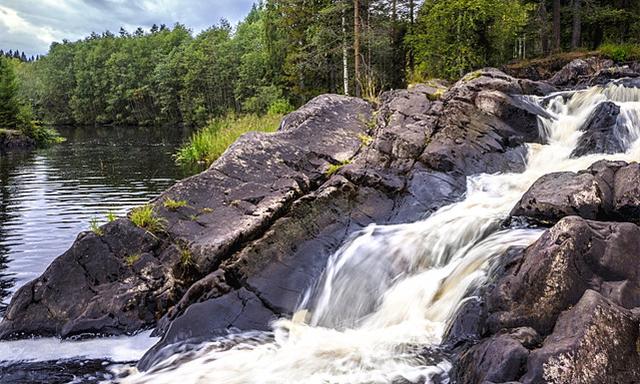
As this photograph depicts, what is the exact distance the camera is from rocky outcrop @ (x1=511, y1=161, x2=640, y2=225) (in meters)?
7.18

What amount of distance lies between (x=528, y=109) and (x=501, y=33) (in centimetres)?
1519

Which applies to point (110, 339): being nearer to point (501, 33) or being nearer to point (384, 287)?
point (384, 287)

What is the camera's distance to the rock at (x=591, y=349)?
415 cm

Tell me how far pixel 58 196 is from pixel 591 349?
1703cm

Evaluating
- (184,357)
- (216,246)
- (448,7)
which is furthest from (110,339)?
(448,7)

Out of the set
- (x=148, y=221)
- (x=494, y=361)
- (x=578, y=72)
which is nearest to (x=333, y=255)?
(x=148, y=221)

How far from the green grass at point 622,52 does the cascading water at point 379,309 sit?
64.3 feet

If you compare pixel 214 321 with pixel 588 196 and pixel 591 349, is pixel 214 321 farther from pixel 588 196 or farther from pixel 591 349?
pixel 588 196

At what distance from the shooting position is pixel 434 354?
5.75m

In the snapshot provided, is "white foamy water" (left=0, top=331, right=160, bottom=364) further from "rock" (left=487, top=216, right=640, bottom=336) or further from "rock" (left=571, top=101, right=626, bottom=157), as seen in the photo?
"rock" (left=571, top=101, right=626, bottom=157)

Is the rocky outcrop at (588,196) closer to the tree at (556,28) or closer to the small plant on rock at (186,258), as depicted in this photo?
the small plant on rock at (186,258)

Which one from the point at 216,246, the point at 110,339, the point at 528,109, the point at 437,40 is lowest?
the point at 110,339

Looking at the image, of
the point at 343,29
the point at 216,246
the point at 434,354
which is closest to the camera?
the point at 434,354

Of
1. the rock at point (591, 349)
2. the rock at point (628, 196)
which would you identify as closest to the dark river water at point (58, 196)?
the rock at point (591, 349)
